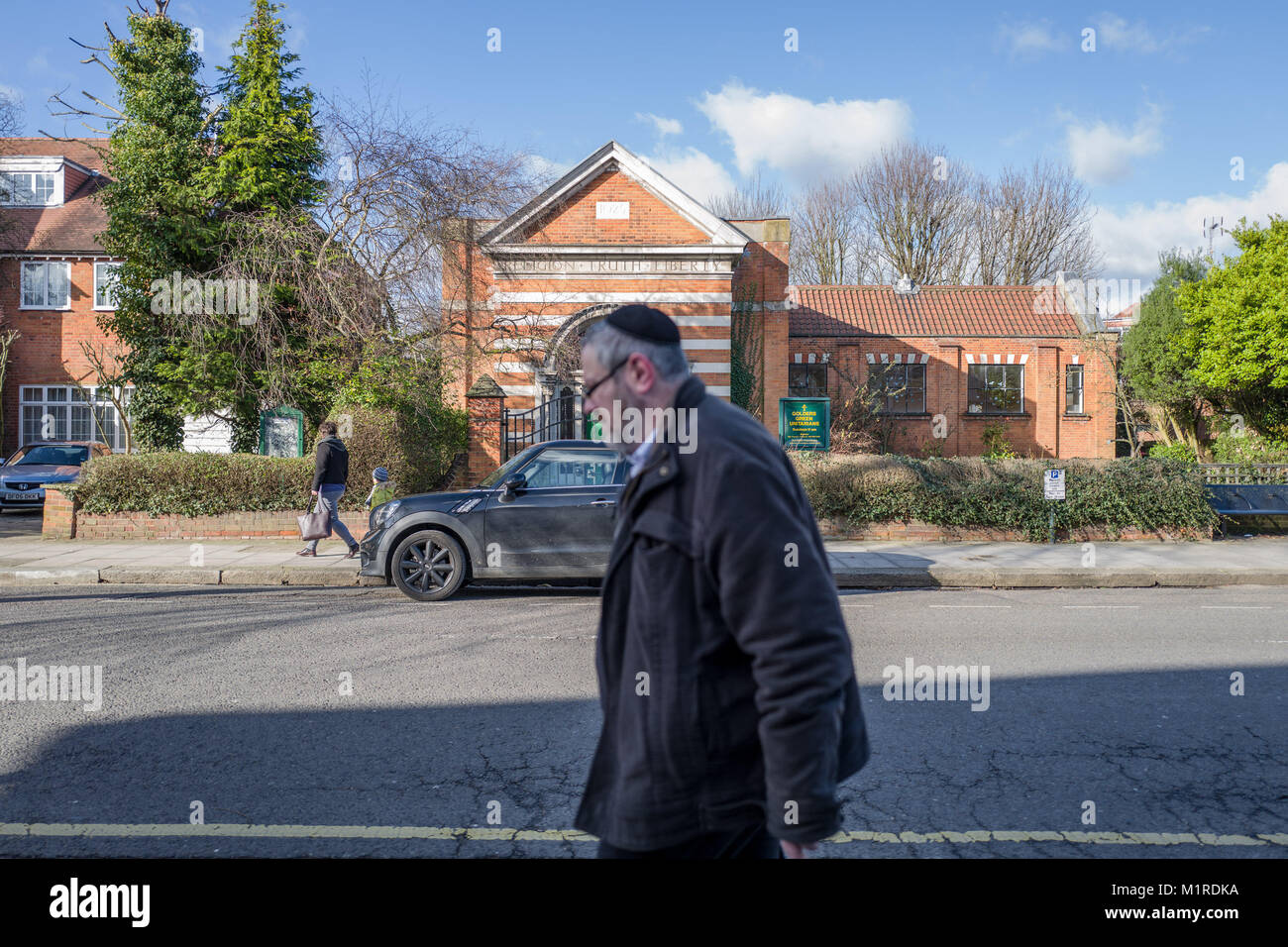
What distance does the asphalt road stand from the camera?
3691 millimetres

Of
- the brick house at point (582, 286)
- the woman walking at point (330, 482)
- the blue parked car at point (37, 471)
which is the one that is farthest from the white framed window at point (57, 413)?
the woman walking at point (330, 482)

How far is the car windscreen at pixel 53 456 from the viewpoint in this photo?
20.5 metres

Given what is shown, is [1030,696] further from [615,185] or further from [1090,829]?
[615,185]

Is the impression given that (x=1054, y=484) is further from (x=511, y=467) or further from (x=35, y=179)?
(x=35, y=179)

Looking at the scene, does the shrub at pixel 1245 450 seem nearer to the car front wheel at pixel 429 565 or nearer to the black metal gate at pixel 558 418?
the black metal gate at pixel 558 418

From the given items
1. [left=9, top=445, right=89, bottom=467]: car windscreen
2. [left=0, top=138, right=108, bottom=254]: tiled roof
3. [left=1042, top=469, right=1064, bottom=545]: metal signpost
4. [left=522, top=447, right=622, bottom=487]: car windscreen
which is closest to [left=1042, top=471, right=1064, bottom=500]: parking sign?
[left=1042, top=469, right=1064, bottom=545]: metal signpost

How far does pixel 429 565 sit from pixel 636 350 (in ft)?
26.1

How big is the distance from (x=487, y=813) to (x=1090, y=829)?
257 cm

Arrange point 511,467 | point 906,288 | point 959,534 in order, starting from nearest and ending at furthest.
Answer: point 511,467, point 959,534, point 906,288

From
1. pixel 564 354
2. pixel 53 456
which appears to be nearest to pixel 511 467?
pixel 564 354

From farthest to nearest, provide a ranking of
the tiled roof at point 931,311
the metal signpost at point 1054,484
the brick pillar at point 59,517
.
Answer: the tiled roof at point 931,311, the brick pillar at point 59,517, the metal signpost at point 1054,484

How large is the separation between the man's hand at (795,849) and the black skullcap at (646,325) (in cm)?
109

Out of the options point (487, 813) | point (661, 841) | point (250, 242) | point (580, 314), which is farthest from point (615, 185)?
point (661, 841)

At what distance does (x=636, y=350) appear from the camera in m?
1.93
